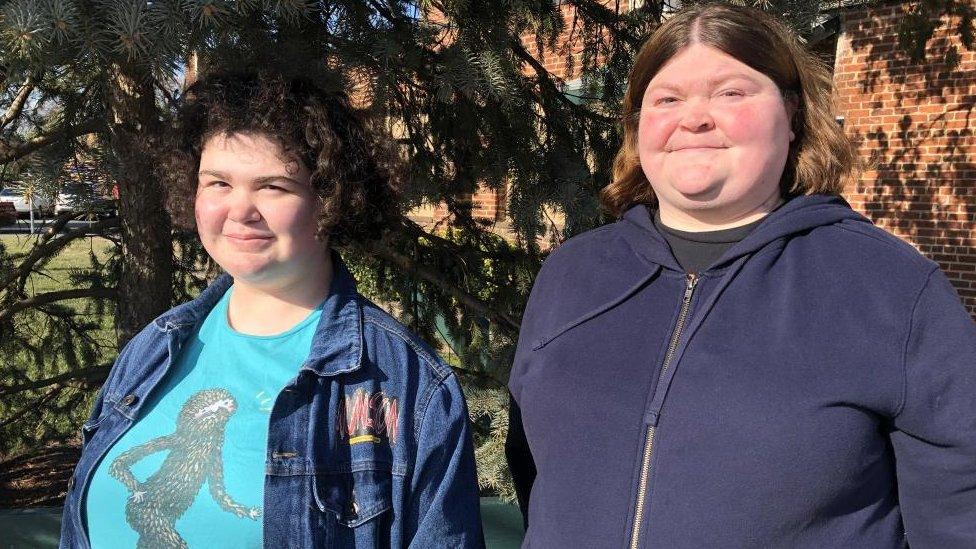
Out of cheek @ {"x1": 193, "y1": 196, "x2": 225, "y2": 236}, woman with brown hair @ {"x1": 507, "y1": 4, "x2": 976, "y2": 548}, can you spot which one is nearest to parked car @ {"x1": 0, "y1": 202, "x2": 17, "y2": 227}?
cheek @ {"x1": 193, "y1": 196, "x2": 225, "y2": 236}

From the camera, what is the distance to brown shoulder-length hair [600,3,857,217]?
4.97ft

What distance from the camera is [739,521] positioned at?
1310mm

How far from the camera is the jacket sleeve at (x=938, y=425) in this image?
126cm

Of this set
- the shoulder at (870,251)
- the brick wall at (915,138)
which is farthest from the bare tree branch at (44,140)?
the brick wall at (915,138)

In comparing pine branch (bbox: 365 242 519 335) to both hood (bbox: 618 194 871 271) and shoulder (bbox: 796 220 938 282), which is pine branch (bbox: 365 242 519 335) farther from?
shoulder (bbox: 796 220 938 282)

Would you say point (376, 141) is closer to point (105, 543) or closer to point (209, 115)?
point (209, 115)

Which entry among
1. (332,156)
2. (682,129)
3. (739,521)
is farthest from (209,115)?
(739,521)

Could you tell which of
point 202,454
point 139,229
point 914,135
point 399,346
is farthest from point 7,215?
point 914,135

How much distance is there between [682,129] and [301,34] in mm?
1393

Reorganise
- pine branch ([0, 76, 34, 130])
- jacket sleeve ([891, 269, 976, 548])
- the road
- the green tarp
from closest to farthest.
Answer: jacket sleeve ([891, 269, 976, 548]) → pine branch ([0, 76, 34, 130]) → the green tarp → the road

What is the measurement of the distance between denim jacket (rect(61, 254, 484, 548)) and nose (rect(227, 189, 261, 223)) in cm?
25

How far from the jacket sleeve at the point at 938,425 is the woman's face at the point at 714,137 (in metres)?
0.34

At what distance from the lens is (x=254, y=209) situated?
5.36 feet

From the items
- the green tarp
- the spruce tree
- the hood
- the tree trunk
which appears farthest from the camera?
the green tarp
